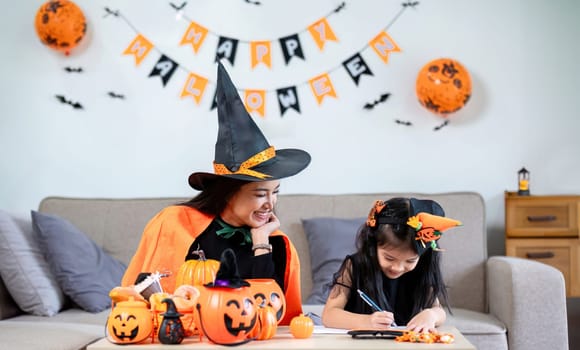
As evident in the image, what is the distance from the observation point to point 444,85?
3.75m

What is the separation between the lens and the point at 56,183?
411cm

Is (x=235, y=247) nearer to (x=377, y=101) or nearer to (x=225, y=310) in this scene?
(x=225, y=310)

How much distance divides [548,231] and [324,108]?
1.25m

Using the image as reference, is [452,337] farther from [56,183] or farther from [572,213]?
[56,183]

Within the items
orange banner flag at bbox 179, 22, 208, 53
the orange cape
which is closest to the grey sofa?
the orange cape

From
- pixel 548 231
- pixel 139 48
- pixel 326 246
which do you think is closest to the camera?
pixel 326 246

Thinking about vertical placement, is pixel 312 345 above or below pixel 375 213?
below

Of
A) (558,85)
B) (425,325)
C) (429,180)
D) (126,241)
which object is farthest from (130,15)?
(425,325)

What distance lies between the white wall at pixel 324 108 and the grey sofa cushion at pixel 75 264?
2.63 feet

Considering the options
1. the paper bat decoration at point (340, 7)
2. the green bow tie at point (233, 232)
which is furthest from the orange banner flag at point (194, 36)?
the green bow tie at point (233, 232)

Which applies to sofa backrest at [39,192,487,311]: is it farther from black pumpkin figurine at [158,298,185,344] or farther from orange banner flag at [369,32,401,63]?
black pumpkin figurine at [158,298,185,344]

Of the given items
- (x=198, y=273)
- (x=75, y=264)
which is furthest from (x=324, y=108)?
(x=198, y=273)

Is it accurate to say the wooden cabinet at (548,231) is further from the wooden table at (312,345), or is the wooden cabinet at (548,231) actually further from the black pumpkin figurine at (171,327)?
the black pumpkin figurine at (171,327)

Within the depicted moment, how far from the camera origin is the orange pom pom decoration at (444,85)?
375 centimetres
